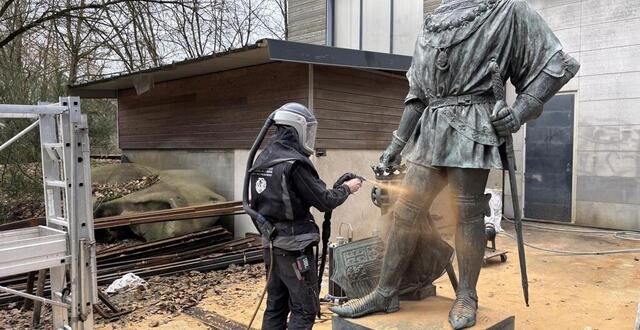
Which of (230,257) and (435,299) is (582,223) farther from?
(435,299)

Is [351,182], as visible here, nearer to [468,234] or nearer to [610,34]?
[468,234]

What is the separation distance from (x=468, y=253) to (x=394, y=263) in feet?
1.44

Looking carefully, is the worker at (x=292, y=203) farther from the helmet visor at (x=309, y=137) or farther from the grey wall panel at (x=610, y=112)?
the grey wall panel at (x=610, y=112)

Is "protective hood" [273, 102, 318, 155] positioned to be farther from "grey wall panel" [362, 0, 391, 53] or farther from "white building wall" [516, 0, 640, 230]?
"grey wall panel" [362, 0, 391, 53]

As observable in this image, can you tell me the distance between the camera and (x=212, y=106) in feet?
28.5

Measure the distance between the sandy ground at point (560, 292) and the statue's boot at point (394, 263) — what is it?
1.06 metres

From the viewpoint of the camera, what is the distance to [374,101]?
8.20 m

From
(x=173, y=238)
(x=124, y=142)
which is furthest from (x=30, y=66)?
(x=173, y=238)

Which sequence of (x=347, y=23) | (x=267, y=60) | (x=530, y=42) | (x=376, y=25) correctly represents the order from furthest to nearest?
(x=347, y=23) < (x=376, y=25) < (x=267, y=60) < (x=530, y=42)

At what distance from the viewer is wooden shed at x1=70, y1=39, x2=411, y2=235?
709cm

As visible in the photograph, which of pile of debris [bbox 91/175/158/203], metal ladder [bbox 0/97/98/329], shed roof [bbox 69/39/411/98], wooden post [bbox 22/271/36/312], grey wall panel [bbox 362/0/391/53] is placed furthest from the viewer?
grey wall panel [bbox 362/0/391/53]

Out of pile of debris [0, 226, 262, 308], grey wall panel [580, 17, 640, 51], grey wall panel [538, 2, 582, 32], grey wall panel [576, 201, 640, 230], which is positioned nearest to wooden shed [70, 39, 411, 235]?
pile of debris [0, 226, 262, 308]

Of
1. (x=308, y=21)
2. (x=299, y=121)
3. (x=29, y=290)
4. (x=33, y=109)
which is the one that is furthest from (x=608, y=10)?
(x=29, y=290)

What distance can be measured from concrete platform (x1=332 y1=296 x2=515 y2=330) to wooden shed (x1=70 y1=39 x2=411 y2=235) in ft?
11.5
